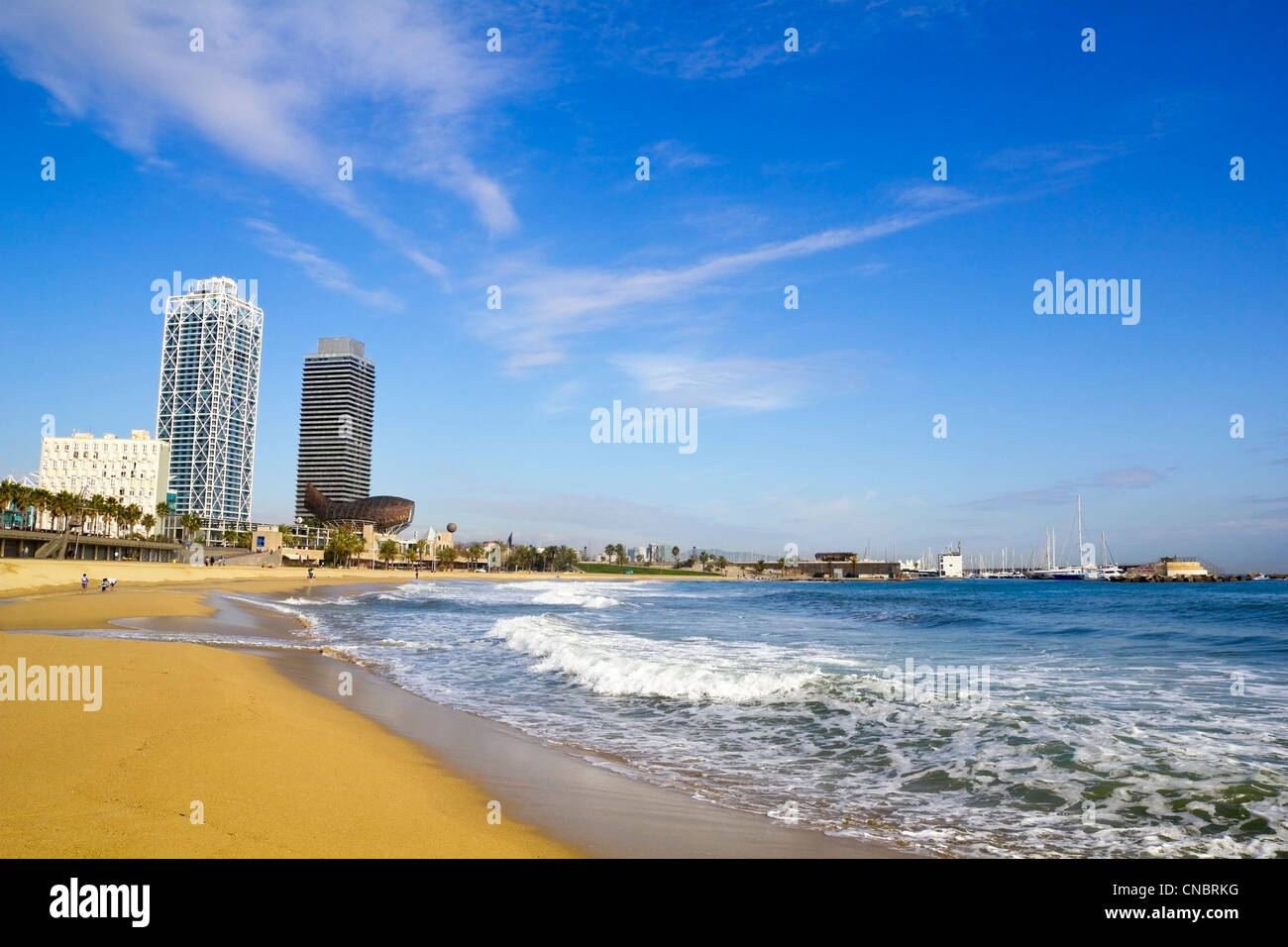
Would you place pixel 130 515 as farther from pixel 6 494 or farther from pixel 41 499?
pixel 6 494

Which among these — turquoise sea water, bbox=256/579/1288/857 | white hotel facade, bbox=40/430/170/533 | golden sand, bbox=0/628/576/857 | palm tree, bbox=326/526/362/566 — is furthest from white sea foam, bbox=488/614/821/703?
white hotel facade, bbox=40/430/170/533

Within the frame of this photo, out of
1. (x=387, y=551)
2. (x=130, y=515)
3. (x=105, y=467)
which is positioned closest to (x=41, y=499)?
(x=130, y=515)

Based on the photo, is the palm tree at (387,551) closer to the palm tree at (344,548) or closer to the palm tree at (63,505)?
the palm tree at (344,548)

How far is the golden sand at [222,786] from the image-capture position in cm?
566

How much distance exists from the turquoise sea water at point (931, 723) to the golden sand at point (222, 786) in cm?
283

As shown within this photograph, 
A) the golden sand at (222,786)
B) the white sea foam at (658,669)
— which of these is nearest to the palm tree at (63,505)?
the white sea foam at (658,669)

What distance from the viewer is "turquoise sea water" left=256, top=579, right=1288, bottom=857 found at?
7691mm

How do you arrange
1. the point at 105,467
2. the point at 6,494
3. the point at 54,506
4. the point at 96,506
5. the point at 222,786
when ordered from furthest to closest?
the point at 105,467 < the point at 96,506 < the point at 54,506 < the point at 6,494 < the point at 222,786

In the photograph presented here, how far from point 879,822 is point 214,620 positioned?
29.4 meters

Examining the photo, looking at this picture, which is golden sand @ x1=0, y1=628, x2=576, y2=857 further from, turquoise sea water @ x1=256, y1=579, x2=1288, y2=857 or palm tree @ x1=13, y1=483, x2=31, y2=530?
palm tree @ x1=13, y1=483, x2=31, y2=530

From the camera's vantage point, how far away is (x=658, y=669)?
18.0 metres

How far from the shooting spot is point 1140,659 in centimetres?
2114

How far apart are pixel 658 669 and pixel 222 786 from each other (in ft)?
38.6
